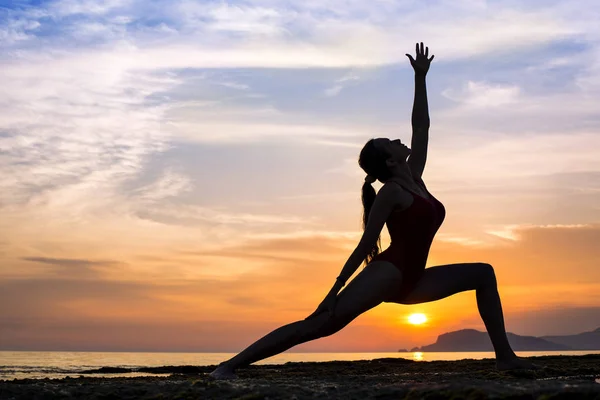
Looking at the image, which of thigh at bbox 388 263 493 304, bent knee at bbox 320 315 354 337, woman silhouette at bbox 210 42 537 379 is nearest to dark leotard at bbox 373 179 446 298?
woman silhouette at bbox 210 42 537 379

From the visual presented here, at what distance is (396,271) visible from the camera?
7.28 meters

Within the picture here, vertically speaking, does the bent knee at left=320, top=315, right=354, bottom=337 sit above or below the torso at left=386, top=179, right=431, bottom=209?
below

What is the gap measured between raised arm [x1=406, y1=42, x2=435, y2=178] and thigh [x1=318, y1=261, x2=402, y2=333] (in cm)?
135

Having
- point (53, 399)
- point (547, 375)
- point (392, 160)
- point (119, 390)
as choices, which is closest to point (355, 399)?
point (119, 390)

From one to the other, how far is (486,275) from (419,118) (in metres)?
1.99

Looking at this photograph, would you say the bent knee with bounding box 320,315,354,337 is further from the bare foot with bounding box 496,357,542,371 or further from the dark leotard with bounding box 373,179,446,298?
the bare foot with bounding box 496,357,542,371

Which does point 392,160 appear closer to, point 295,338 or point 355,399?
point 295,338

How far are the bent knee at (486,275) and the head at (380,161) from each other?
1.36 metres

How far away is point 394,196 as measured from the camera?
291 inches

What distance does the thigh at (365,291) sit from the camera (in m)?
7.06

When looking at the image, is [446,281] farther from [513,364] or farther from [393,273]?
[513,364]

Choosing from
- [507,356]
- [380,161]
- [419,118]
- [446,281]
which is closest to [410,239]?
[446,281]

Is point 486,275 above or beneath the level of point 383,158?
beneath

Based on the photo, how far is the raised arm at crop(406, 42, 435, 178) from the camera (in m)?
8.28
